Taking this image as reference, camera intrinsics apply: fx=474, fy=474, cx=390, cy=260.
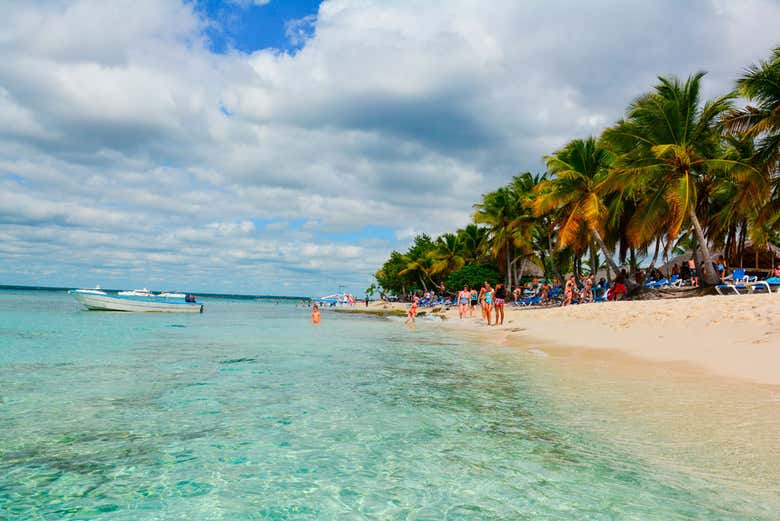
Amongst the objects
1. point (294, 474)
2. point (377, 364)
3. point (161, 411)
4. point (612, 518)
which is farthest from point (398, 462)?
point (377, 364)

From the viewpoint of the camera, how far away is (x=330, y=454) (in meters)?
4.19

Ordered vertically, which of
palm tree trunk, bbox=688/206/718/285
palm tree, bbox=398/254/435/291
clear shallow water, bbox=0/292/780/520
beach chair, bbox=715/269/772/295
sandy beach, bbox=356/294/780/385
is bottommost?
clear shallow water, bbox=0/292/780/520

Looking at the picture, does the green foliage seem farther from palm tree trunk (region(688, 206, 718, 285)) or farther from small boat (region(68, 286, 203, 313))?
palm tree trunk (region(688, 206, 718, 285))

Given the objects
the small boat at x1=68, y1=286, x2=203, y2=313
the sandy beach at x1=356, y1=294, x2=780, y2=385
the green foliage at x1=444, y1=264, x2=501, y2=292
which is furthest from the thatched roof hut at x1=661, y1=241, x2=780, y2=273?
the small boat at x1=68, y1=286, x2=203, y2=313

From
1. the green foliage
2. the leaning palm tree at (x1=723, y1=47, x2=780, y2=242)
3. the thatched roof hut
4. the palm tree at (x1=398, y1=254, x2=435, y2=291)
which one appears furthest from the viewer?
the palm tree at (x1=398, y1=254, x2=435, y2=291)

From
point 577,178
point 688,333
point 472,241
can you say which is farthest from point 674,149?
point 472,241

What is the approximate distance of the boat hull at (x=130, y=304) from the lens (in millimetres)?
37406

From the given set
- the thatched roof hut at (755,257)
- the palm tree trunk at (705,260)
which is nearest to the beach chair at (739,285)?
the palm tree trunk at (705,260)

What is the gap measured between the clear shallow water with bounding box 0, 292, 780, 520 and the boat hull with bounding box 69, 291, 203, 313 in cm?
3335

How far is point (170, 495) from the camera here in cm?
330

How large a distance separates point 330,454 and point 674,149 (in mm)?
17598

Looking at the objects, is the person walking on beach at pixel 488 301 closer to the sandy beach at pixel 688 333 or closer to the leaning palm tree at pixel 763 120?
the sandy beach at pixel 688 333

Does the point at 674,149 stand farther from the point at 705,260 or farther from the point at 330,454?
the point at 330,454

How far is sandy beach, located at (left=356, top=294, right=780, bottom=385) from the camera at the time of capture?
813 cm
